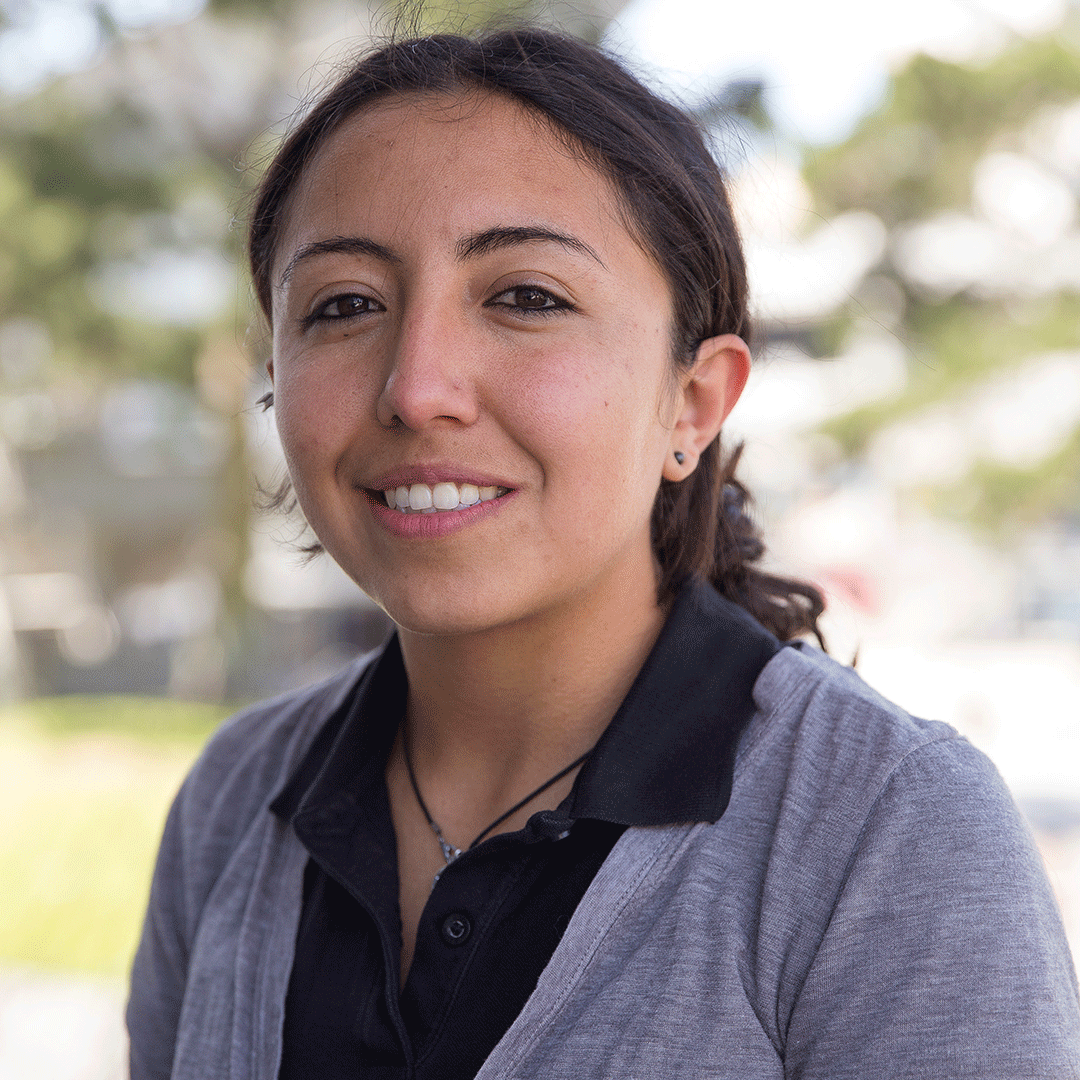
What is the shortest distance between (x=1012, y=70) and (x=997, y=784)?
805cm

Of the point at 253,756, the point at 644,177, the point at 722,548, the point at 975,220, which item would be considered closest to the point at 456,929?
the point at 253,756

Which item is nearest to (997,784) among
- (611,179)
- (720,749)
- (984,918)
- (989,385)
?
(984,918)

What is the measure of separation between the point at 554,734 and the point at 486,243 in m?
0.58

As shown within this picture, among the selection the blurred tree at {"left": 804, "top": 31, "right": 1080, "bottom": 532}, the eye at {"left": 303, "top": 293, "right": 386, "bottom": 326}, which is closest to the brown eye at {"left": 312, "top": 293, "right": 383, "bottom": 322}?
the eye at {"left": 303, "top": 293, "right": 386, "bottom": 326}

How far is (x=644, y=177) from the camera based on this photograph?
4.19ft

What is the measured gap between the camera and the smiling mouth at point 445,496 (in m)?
1.17

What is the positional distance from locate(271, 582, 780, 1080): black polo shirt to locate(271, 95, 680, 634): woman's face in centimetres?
17

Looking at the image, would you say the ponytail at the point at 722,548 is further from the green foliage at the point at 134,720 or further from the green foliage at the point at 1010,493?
the green foliage at the point at 1010,493

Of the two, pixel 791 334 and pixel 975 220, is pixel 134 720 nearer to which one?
pixel 791 334

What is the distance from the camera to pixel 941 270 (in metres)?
8.37

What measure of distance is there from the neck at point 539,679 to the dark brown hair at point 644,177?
113mm

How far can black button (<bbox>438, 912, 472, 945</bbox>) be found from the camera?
1.17 meters

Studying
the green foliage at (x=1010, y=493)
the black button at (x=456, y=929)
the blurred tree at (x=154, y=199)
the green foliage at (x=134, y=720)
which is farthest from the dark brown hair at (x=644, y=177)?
the green foliage at (x=1010, y=493)

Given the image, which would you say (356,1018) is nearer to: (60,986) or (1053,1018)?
(1053,1018)
